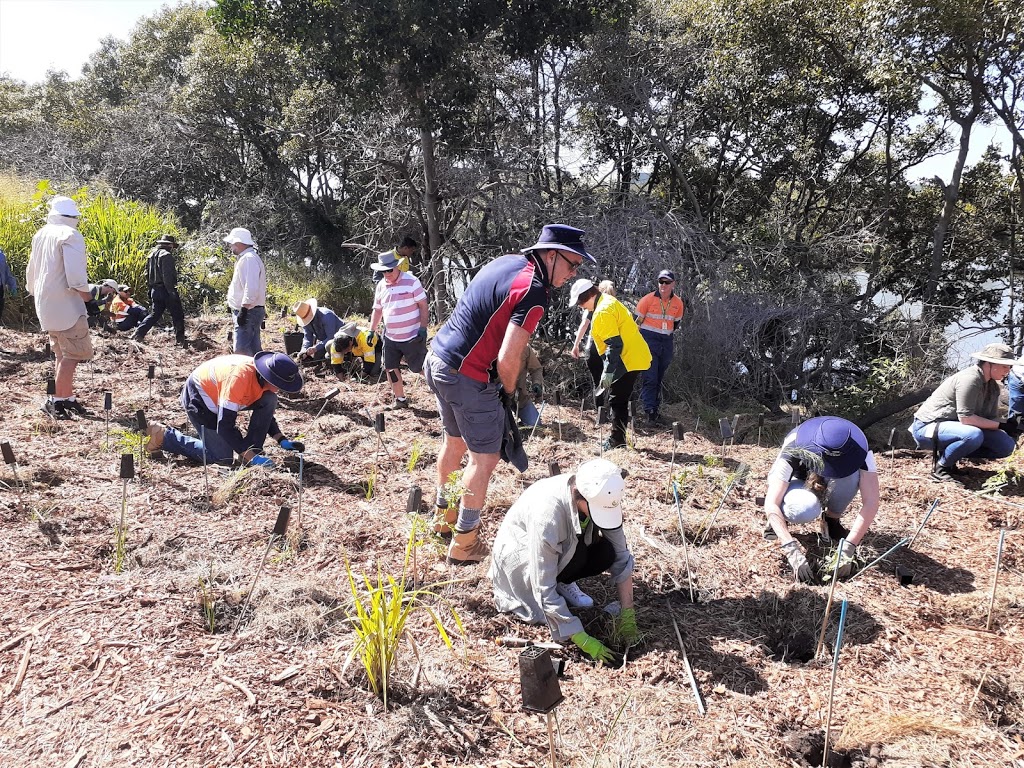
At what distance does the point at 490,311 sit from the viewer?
3195 mm

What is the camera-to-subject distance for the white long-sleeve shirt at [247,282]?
19.7 ft

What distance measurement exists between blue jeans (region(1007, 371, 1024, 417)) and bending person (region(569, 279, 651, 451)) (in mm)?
3037

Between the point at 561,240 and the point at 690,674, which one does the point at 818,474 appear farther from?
the point at 561,240

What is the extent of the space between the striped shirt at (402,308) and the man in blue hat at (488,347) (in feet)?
9.33

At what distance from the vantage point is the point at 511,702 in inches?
100

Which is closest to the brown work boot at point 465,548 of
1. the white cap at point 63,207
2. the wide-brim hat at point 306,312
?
the white cap at point 63,207

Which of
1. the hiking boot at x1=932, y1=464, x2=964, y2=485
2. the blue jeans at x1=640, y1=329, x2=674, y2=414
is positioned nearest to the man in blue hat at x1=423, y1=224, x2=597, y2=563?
the hiking boot at x1=932, y1=464, x2=964, y2=485

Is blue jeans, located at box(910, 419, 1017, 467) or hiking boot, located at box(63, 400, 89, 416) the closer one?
blue jeans, located at box(910, 419, 1017, 467)

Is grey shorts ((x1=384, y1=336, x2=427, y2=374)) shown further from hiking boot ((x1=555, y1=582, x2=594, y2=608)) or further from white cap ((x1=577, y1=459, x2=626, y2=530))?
white cap ((x1=577, y1=459, x2=626, y2=530))

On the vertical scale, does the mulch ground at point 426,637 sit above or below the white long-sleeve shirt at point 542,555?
below

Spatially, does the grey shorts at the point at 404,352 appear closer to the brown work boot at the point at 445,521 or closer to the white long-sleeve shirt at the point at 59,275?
the white long-sleeve shirt at the point at 59,275

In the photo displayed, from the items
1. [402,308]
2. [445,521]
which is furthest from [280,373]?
[402,308]

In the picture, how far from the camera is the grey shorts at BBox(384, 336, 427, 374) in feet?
20.6

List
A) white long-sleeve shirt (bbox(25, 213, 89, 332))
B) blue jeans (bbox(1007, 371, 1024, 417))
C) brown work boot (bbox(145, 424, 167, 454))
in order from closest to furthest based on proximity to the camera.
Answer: brown work boot (bbox(145, 424, 167, 454)) < white long-sleeve shirt (bbox(25, 213, 89, 332)) < blue jeans (bbox(1007, 371, 1024, 417))
